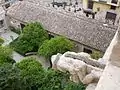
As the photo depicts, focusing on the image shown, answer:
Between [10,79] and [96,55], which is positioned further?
[96,55]

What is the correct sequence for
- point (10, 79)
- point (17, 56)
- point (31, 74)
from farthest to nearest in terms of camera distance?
point (17, 56) < point (31, 74) < point (10, 79)

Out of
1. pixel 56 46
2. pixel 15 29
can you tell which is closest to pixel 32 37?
pixel 56 46

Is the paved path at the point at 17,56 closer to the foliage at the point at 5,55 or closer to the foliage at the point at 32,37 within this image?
the foliage at the point at 32,37

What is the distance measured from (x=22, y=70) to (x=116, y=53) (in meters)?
9.53

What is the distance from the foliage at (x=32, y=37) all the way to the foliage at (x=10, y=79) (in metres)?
6.08

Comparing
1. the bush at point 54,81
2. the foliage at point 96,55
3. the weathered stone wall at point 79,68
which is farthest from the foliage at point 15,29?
the weathered stone wall at point 79,68

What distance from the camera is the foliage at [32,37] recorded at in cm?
1914

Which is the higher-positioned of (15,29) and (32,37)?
(32,37)

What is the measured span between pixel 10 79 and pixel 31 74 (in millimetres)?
2125

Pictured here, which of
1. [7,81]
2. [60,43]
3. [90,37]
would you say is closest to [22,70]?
[7,81]

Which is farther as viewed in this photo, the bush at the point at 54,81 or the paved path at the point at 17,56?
the paved path at the point at 17,56

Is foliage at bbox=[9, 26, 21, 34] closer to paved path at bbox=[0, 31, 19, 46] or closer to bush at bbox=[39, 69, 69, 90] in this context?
paved path at bbox=[0, 31, 19, 46]

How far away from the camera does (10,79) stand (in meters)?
12.7

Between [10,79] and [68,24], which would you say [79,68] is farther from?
[68,24]
